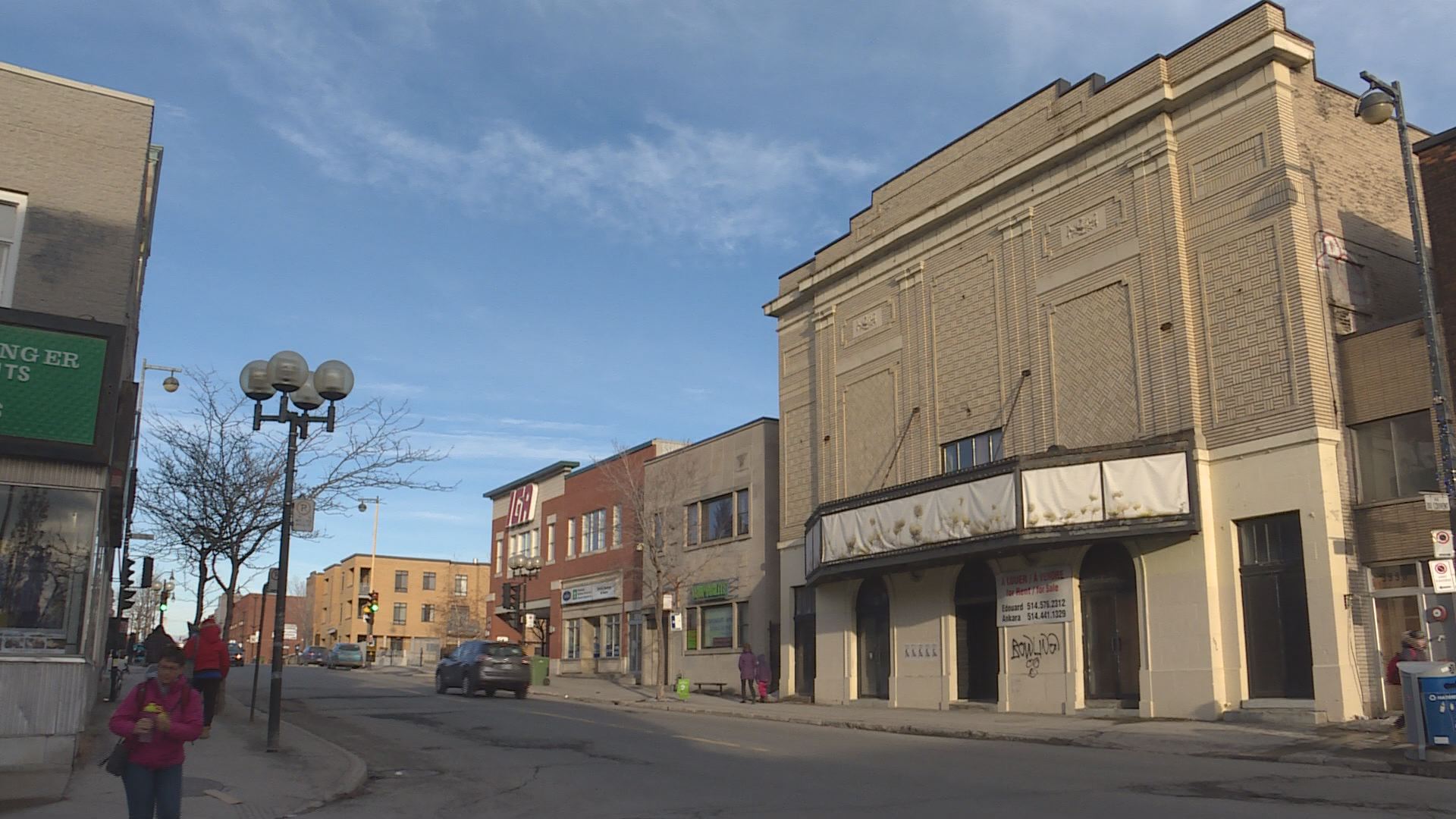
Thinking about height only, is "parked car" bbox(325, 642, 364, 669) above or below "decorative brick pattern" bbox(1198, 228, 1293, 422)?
below

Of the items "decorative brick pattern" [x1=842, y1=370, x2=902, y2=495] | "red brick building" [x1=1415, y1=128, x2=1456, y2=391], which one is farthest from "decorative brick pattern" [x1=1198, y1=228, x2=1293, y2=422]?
"decorative brick pattern" [x1=842, y1=370, x2=902, y2=495]

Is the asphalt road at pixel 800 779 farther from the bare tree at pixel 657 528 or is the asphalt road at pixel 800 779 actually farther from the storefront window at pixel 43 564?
the bare tree at pixel 657 528

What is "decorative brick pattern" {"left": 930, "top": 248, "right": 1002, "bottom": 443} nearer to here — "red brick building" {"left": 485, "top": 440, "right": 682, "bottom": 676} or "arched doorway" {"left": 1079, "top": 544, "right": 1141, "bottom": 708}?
"arched doorway" {"left": 1079, "top": 544, "right": 1141, "bottom": 708}

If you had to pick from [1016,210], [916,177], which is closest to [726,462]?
[916,177]

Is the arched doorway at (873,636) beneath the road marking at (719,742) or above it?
above

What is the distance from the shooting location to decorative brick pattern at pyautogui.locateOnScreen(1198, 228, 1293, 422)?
20719 millimetres

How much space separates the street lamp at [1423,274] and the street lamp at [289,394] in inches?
582

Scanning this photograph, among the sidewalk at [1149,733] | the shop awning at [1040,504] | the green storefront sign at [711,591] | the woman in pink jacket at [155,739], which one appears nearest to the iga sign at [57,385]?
the woman in pink jacket at [155,739]

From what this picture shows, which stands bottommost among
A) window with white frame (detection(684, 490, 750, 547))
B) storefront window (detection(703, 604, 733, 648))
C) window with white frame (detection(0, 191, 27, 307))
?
storefront window (detection(703, 604, 733, 648))

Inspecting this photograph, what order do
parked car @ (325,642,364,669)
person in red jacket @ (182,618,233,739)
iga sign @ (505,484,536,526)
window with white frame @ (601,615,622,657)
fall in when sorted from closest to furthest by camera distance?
person in red jacket @ (182,618,233,739) → window with white frame @ (601,615,622,657) → iga sign @ (505,484,536,526) → parked car @ (325,642,364,669)

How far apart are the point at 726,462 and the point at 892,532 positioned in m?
12.1

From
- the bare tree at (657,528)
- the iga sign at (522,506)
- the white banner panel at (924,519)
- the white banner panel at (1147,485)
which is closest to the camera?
the white banner panel at (1147,485)

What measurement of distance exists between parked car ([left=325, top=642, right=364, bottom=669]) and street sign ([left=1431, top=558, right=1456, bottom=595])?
2120 inches

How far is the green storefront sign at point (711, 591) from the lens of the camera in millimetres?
36844
